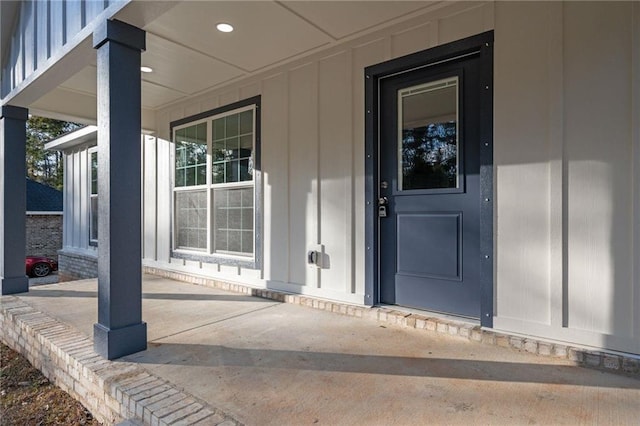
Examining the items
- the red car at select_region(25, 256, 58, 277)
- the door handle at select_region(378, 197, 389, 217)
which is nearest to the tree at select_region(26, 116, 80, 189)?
the red car at select_region(25, 256, 58, 277)

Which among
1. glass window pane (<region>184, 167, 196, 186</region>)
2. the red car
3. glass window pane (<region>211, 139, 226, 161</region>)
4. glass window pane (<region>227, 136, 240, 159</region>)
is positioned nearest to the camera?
glass window pane (<region>227, 136, 240, 159</region>)

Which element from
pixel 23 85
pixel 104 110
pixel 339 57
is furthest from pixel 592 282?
pixel 23 85

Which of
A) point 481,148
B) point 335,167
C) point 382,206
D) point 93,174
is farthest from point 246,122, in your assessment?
point 93,174

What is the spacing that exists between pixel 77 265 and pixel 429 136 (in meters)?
8.39

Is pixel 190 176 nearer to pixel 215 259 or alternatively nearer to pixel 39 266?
pixel 215 259

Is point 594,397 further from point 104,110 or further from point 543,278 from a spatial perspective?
point 104,110

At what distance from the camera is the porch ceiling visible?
2775 mm

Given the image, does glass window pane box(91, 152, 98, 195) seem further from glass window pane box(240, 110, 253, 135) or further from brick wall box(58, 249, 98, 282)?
glass window pane box(240, 110, 253, 135)

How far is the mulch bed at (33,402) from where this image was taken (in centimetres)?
231

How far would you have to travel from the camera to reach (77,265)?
8.19 m

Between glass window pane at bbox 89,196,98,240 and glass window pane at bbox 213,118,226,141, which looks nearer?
glass window pane at bbox 213,118,226,141

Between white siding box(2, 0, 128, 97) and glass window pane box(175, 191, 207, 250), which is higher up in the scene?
white siding box(2, 0, 128, 97)

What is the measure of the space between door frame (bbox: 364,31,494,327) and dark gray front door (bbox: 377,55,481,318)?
0.06m

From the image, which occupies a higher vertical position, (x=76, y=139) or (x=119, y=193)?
(x=76, y=139)
